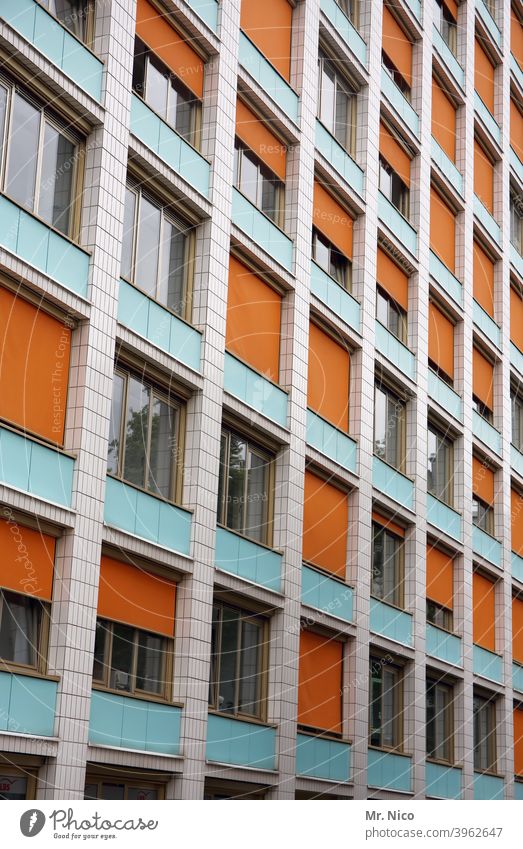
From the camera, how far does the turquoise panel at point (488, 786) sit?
1483 inches

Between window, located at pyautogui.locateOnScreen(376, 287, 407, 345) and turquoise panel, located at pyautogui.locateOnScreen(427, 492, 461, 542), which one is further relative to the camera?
turquoise panel, located at pyautogui.locateOnScreen(427, 492, 461, 542)

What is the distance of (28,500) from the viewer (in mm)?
19875

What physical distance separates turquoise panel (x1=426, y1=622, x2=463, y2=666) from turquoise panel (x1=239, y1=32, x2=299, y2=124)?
1432 cm

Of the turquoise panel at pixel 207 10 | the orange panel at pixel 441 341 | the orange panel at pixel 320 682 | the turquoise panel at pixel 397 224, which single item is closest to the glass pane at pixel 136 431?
the orange panel at pixel 320 682

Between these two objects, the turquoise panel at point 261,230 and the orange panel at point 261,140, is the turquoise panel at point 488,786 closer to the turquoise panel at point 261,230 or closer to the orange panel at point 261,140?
the turquoise panel at point 261,230

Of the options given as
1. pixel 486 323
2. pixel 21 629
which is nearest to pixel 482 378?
pixel 486 323

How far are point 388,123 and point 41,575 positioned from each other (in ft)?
66.0

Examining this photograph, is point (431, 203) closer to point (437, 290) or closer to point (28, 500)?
point (437, 290)

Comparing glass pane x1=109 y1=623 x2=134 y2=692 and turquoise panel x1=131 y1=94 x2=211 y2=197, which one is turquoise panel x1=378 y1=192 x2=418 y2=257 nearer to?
turquoise panel x1=131 y1=94 x2=211 y2=197

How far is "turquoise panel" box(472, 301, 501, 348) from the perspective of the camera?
41.6 meters

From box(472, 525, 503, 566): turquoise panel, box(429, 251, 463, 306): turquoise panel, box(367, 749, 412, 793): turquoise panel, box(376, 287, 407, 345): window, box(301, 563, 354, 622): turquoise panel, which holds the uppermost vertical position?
box(429, 251, 463, 306): turquoise panel

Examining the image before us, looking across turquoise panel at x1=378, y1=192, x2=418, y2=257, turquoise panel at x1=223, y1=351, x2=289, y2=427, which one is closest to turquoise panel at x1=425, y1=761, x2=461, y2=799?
turquoise panel at x1=223, y1=351, x2=289, y2=427

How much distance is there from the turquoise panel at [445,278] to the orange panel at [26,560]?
2051 cm
